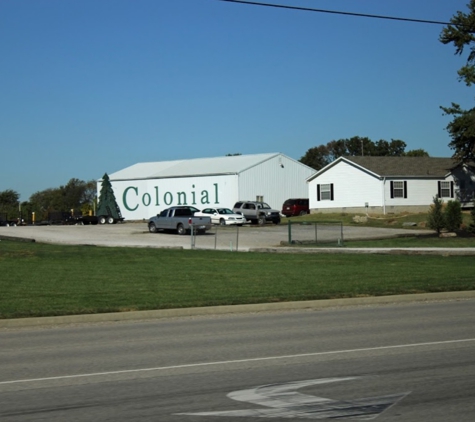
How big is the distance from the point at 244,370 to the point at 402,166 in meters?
61.5

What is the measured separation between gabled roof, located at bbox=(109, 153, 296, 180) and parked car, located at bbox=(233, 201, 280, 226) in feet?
41.5

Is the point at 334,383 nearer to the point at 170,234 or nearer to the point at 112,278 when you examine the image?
the point at 112,278

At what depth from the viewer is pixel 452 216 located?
44969 millimetres

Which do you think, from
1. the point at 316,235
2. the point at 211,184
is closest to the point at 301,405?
the point at 316,235

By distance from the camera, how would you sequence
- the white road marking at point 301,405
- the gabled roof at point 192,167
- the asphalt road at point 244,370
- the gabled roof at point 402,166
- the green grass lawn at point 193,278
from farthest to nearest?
the gabled roof at point 192,167 → the gabled roof at point 402,166 → the green grass lawn at point 193,278 → the asphalt road at point 244,370 → the white road marking at point 301,405

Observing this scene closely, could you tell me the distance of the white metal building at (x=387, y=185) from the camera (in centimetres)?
6738

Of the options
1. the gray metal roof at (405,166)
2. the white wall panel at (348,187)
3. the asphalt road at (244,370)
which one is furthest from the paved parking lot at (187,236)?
the asphalt road at (244,370)

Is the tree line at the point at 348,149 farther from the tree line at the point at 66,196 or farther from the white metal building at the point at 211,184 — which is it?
the white metal building at the point at 211,184

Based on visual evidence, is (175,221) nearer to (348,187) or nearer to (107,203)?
(348,187)

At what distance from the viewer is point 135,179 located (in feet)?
273

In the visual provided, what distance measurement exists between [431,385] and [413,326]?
5.71 m

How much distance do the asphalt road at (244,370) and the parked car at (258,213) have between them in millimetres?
46025

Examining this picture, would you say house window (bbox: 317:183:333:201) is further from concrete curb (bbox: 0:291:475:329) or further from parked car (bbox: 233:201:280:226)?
concrete curb (bbox: 0:291:475:329)

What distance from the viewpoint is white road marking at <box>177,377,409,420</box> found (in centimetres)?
776
